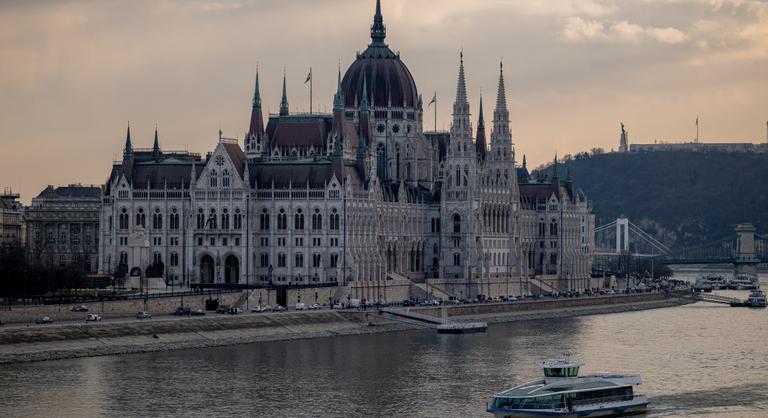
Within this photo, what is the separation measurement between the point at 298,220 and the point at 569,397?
84939 millimetres

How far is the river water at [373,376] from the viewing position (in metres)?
121

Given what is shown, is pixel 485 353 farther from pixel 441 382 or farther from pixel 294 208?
pixel 294 208

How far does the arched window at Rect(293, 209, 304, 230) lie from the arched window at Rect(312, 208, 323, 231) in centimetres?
121

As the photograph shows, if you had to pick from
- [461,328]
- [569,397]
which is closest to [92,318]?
[461,328]

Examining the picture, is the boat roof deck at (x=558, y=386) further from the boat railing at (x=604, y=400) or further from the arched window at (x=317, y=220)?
the arched window at (x=317, y=220)

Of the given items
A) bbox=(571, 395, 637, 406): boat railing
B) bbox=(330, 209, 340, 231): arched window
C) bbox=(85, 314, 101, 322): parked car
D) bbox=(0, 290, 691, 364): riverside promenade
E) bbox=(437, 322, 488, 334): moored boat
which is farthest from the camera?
bbox=(330, 209, 340, 231): arched window

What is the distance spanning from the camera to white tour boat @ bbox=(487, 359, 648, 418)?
116 m

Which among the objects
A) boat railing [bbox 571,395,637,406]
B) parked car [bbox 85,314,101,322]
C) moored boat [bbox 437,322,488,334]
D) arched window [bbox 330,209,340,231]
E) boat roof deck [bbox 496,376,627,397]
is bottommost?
boat railing [bbox 571,395,637,406]

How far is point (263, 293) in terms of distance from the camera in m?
182

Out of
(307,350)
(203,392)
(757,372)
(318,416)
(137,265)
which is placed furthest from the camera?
(137,265)

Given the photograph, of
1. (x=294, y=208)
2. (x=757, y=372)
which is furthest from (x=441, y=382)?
(x=294, y=208)

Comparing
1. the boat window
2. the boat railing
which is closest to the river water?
the boat railing

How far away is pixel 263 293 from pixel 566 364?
210 ft

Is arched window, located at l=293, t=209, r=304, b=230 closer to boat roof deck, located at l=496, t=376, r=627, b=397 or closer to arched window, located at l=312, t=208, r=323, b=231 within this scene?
arched window, located at l=312, t=208, r=323, b=231
